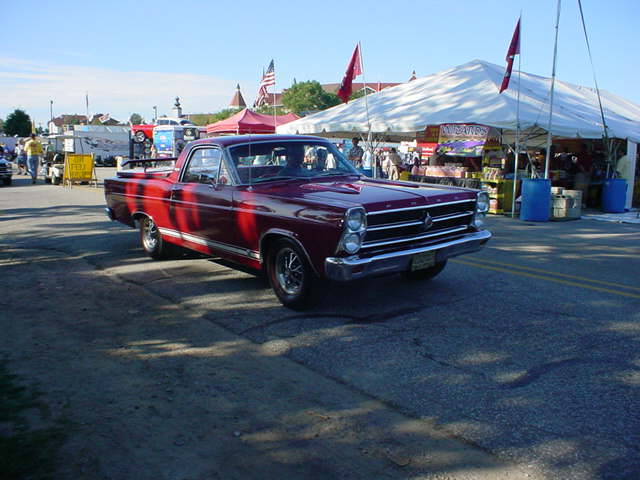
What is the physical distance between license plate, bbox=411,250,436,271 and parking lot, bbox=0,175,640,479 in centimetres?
49

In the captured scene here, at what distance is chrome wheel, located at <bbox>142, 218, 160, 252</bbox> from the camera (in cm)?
795

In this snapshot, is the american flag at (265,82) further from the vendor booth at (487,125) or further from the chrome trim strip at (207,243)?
the chrome trim strip at (207,243)

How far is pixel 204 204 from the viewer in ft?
21.1

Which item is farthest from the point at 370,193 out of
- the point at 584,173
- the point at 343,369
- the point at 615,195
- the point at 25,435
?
the point at 584,173

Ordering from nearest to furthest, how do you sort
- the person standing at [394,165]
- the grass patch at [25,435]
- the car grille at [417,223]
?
1. the grass patch at [25,435]
2. the car grille at [417,223]
3. the person standing at [394,165]

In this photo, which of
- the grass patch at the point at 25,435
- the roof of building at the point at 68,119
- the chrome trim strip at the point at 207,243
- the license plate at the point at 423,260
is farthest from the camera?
the roof of building at the point at 68,119

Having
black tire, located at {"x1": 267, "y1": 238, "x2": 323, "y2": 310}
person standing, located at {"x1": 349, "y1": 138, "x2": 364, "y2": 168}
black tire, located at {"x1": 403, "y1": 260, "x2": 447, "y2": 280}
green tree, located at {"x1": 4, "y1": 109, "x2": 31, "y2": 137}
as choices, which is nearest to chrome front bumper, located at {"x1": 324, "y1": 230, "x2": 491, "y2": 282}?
black tire, located at {"x1": 267, "y1": 238, "x2": 323, "y2": 310}

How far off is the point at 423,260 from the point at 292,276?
1.28 m

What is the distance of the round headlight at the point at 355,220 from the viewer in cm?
479

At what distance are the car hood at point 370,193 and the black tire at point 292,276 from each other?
54 centimetres

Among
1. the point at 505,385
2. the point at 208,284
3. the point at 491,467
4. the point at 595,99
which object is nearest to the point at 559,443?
the point at 491,467

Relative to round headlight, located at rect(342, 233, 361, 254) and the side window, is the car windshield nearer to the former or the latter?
the side window

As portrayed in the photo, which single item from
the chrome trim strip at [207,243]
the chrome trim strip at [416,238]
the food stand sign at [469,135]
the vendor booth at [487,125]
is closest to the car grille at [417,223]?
the chrome trim strip at [416,238]

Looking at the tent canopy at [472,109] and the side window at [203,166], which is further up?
the tent canopy at [472,109]
